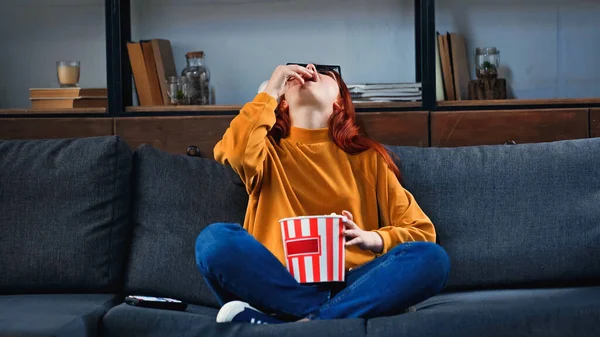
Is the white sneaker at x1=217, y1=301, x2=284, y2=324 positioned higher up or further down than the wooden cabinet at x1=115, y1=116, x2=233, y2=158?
further down

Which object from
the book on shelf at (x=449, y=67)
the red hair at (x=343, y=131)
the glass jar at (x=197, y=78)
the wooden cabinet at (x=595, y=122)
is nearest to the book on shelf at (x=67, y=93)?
the glass jar at (x=197, y=78)

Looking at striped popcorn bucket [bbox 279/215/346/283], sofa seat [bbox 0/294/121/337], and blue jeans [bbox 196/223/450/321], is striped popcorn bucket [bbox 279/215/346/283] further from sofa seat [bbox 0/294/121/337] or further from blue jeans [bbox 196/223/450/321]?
sofa seat [bbox 0/294/121/337]

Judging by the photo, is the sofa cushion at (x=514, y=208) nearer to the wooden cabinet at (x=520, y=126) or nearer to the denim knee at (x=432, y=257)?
the wooden cabinet at (x=520, y=126)

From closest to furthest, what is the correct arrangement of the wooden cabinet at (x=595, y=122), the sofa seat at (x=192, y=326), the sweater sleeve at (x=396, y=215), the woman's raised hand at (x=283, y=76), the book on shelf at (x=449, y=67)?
the sofa seat at (x=192, y=326)
the sweater sleeve at (x=396, y=215)
the woman's raised hand at (x=283, y=76)
the wooden cabinet at (x=595, y=122)
the book on shelf at (x=449, y=67)

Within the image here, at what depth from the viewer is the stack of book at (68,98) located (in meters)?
2.93

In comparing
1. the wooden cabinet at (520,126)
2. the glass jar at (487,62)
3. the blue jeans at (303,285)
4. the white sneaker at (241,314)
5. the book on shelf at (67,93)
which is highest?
the glass jar at (487,62)

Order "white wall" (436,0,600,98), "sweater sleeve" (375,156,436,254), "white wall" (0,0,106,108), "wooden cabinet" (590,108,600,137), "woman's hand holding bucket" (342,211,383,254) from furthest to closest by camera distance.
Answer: "white wall" (0,0,106,108), "white wall" (436,0,600,98), "wooden cabinet" (590,108,600,137), "sweater sleeve" (375,156,436,254), "woman's hand holding bucket" (342,211,383,254)

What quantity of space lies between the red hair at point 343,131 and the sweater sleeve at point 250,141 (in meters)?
0.11

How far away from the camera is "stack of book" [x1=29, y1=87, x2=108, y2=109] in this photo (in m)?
2.93

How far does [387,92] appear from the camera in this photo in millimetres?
2834

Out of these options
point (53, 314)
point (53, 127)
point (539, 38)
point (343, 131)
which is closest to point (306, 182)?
point (343, 131)

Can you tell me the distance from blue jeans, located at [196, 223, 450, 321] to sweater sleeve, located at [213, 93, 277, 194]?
30cm

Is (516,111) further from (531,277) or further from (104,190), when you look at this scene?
(104,190)

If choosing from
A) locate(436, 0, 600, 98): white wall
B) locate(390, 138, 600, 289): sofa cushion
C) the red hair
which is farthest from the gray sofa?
locate(436, 0, 600, 98): white wall
